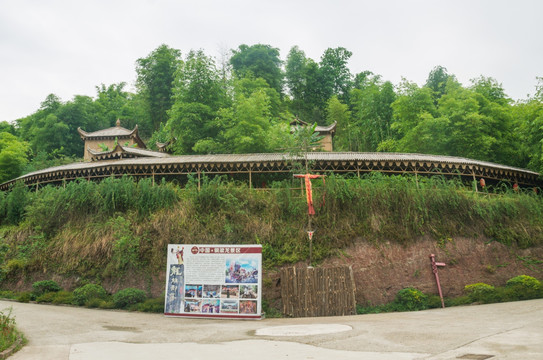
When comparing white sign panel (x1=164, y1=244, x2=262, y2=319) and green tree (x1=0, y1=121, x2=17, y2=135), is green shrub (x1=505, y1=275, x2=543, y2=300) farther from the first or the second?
green tree (x1=0, y1=121, x2=17, y2=135)

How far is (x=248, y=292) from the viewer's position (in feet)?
37.9

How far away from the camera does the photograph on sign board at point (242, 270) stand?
11.6m

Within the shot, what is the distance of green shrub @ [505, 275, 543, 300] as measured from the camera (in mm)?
13070

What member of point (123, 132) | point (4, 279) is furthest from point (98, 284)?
point (123, 132)

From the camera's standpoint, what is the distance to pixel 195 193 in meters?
16.6

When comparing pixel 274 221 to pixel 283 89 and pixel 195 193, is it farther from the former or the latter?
pixel 283 89

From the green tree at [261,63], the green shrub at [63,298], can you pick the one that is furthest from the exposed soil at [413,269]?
the green tree at [261,63]

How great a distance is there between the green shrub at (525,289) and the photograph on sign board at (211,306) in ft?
32.5

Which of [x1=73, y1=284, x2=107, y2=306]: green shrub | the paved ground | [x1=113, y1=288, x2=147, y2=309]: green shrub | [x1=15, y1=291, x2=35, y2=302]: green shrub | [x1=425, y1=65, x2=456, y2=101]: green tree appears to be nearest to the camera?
the paved ground

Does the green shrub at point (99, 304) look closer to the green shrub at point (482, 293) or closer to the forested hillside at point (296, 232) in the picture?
the forested hillside at point (296, 232)

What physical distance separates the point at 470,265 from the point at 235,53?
142 feet

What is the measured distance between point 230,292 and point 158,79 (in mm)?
38287

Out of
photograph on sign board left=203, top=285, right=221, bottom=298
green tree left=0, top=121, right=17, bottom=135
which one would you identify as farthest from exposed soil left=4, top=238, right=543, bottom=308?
green tree left=0, top=121, right=17, bottom=135

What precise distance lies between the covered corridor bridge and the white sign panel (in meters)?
5.91
